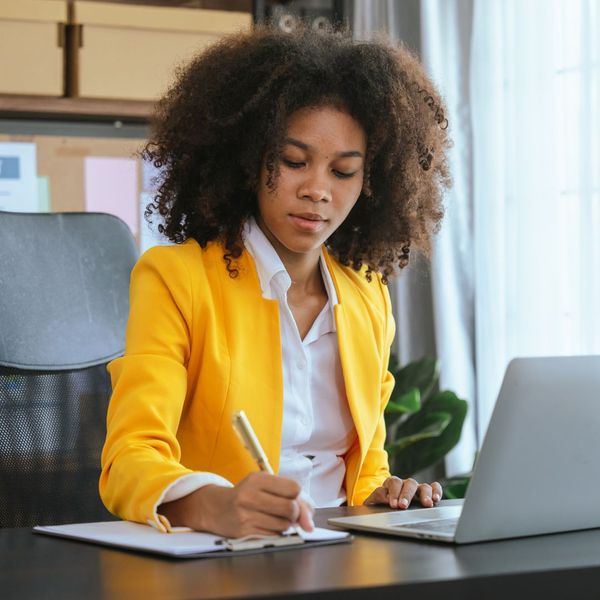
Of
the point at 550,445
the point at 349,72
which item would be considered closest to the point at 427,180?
the point at 349,72

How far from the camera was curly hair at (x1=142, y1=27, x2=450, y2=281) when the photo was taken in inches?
58.2

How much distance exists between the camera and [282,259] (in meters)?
1.53

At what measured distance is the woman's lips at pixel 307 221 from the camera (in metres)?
1.42

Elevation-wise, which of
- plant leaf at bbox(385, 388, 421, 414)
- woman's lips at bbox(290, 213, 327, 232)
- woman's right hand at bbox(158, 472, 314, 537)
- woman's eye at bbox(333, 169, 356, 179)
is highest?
woman's eye at bbox(333, 169, 356, 179)

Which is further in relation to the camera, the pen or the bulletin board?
the bulletin board

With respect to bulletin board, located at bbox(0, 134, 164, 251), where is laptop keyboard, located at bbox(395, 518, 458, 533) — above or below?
below

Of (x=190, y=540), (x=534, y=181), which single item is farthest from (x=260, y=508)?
(x=534, y=181)

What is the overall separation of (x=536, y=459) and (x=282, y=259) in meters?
0.65

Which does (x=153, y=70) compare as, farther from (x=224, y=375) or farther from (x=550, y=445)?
(x=550, y=445)

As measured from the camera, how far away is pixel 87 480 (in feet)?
4.98

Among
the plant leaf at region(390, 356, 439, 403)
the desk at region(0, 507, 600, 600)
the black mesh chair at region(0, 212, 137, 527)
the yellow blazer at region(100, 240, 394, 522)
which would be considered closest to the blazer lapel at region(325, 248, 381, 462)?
the yellow blazer at region(100, 240, 394, 522)

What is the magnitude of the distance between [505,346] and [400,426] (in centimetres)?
35

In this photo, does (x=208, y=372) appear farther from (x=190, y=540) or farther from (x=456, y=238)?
(x=456, y=238)

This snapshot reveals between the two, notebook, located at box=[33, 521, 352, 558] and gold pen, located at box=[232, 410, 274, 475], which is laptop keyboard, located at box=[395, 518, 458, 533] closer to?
notebook, located at box=[33, 521, 352, 558]
